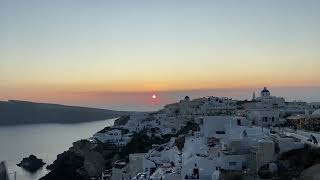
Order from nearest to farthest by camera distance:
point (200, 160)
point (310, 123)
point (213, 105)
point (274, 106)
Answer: point (200, 160) → point (310, 123) → point (274, 106) → point (213, 105)

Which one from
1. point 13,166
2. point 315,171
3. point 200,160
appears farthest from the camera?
point 13,166

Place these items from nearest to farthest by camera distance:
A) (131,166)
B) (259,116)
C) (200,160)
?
(200,160) < (131,166) < (259,116)

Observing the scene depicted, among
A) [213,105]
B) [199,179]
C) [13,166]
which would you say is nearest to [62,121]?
[13,166]

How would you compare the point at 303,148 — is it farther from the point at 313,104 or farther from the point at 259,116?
the point at 313,104

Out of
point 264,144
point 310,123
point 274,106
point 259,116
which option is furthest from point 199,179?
point 274,106

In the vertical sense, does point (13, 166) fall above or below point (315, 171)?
below

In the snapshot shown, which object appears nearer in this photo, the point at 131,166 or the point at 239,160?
the point at 239,160

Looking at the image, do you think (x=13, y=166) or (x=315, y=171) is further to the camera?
(x=13, y=166)

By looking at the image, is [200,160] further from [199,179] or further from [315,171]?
[315,171]

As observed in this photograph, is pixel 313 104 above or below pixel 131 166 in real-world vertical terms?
above
